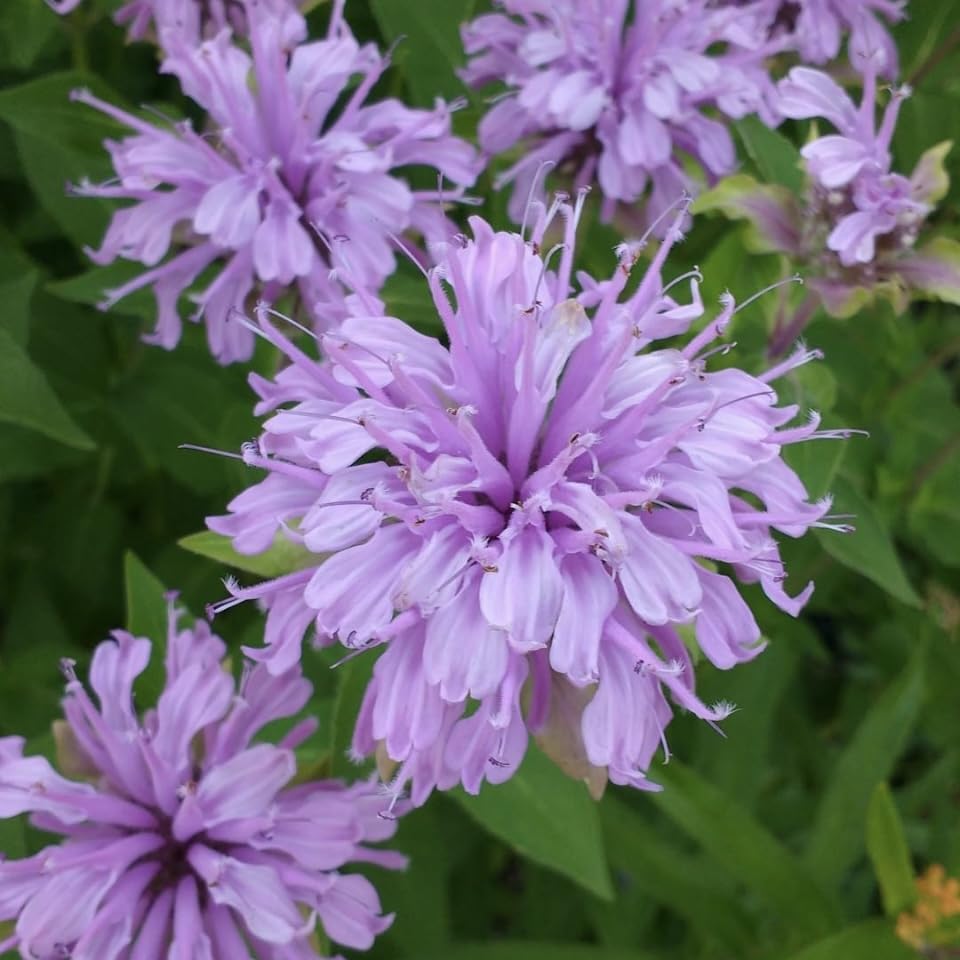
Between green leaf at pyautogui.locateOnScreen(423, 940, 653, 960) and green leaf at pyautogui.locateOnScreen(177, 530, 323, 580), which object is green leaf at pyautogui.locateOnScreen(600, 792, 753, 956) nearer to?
green leaf at pyautogui.locateOnScreen(423, 940, 653, 960)

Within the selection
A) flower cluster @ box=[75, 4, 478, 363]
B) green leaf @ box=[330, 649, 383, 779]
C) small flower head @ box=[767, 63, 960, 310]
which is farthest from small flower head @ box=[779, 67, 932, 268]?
green leaf @ box=[330, 649, 383, 779]

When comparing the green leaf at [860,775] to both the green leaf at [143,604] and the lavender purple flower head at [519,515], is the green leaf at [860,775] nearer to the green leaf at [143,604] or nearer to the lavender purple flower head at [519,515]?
the lavender purple flower head at [519,515]

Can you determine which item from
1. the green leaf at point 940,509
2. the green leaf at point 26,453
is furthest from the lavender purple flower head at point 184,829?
the green leaf at point 940,509

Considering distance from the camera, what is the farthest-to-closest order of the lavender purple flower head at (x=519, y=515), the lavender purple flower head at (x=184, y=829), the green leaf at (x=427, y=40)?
the green leaf at (x=427, y=40) → the lavender purple flower head at (x=184, y=829) → the lavender purple flower head at (x=519, y=515)

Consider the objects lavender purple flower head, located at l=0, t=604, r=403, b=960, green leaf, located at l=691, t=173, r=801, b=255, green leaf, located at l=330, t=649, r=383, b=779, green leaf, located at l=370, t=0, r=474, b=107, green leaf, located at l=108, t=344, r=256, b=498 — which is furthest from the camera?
green leaf, located at l=108, t=344, r=256, b=498

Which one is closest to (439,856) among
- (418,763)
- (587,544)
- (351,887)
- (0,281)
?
(351,887)

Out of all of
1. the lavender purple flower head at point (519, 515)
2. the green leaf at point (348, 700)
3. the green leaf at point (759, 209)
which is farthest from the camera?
the green leaf at point (759, 209)
